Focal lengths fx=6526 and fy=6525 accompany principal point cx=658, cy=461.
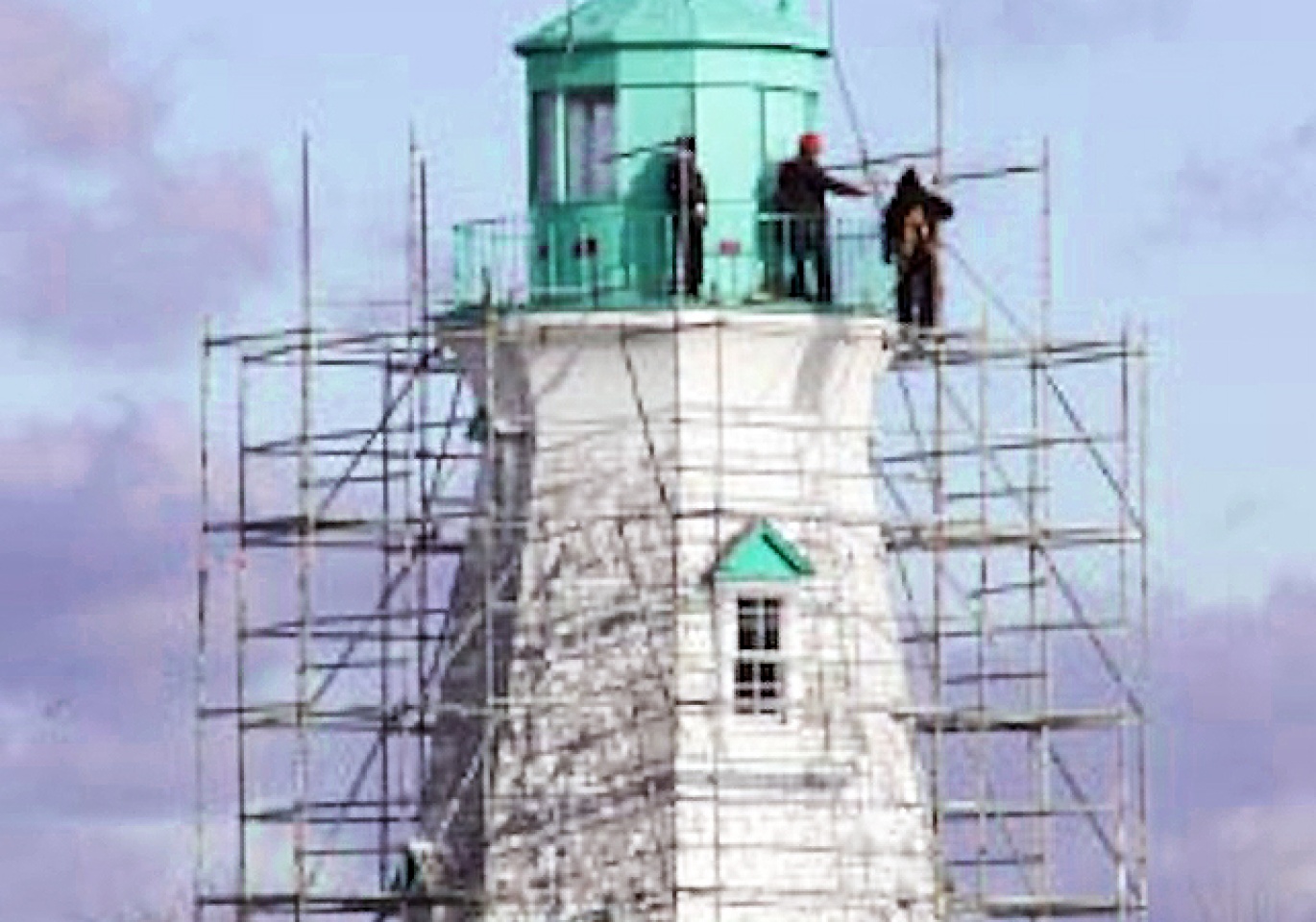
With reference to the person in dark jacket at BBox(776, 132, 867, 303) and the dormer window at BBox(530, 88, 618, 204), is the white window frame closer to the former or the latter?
the person in dark jacket at BBox(776, 132, 867, 303)

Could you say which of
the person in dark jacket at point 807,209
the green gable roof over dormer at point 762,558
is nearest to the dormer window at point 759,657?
the green gable roof over dormer at point 762,558

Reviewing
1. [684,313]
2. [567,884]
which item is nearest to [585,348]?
[684,313]

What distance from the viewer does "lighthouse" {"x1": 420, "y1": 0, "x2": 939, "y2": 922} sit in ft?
158

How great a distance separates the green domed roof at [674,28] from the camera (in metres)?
48.6

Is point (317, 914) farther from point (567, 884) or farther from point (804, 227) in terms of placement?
point (804, 227)

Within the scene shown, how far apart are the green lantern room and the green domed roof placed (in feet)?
0.03

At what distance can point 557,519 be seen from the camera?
48688 millimetres

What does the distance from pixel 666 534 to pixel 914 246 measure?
10.0 ft

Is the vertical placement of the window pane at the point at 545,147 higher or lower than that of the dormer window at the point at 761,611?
higher

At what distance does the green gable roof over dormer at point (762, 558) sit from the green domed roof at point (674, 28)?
3.61 meters

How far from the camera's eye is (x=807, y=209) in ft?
159

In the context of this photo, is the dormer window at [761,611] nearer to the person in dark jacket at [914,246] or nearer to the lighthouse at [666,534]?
the lighthouse at [666,534]

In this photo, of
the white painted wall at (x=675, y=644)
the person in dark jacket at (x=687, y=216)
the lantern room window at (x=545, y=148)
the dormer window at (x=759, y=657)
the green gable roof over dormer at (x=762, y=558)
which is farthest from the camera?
the lantern room window at (x=545, y=148)

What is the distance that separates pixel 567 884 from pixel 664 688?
1634mm
